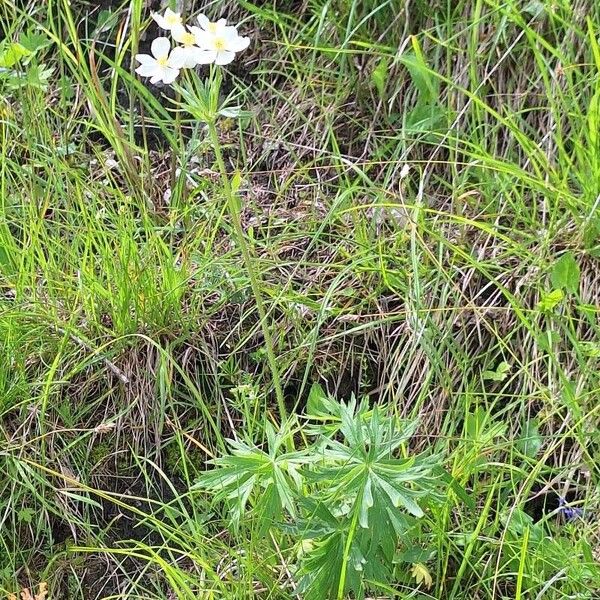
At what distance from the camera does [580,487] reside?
1665mm

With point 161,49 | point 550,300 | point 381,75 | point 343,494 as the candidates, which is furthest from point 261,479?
point 381,75

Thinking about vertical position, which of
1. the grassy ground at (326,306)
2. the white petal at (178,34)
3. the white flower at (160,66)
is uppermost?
the white petal at (178,34)

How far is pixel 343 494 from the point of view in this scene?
4.58 feet

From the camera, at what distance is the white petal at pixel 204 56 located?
4.92ft

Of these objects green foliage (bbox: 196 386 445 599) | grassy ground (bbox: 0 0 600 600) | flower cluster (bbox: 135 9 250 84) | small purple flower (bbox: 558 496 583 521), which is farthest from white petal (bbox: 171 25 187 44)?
small purple flower (bbox: 558 496 583 521)

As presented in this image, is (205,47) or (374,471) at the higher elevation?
(205,47)

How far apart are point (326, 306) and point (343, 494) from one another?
0.62m

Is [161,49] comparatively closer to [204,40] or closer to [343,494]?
[204,40]

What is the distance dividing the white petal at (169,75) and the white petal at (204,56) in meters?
0.06

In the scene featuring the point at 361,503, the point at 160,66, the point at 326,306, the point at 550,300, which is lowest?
the point at 326,306

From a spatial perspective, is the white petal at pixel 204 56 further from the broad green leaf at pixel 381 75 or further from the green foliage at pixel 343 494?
the broad green leaf at pixel 381 75

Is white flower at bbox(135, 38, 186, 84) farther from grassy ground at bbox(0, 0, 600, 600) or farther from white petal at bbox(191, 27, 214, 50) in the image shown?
grassy ground at bbox(0, 0, 600, 600)

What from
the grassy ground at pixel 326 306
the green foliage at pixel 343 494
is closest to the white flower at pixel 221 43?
the grassy ground at pixel 326 306

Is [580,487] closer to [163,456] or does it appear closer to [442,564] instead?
[442,564]
